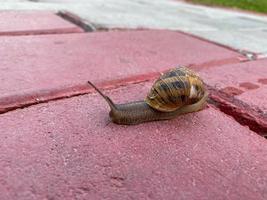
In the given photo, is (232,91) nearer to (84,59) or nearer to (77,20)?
(84,59)

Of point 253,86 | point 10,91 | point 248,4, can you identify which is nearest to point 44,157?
point 10,91

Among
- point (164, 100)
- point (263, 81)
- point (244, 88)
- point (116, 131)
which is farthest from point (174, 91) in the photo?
point (263, 81)

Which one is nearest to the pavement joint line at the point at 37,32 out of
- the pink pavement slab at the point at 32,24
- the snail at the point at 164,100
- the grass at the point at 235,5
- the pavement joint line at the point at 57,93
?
the pink pavement slab at the point at 32,24

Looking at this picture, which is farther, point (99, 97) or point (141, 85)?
point (141, 85)

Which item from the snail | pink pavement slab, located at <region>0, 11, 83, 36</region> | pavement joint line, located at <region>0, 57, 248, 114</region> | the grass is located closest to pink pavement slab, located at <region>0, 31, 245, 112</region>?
pavement joint line, located at <region>0, 57, 248, 114</region>

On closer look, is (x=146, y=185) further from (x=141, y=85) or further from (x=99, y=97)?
(x=141, y=85)

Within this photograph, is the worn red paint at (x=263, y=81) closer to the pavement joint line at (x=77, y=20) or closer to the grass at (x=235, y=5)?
the pavement joint line at (x=77, y=20)
